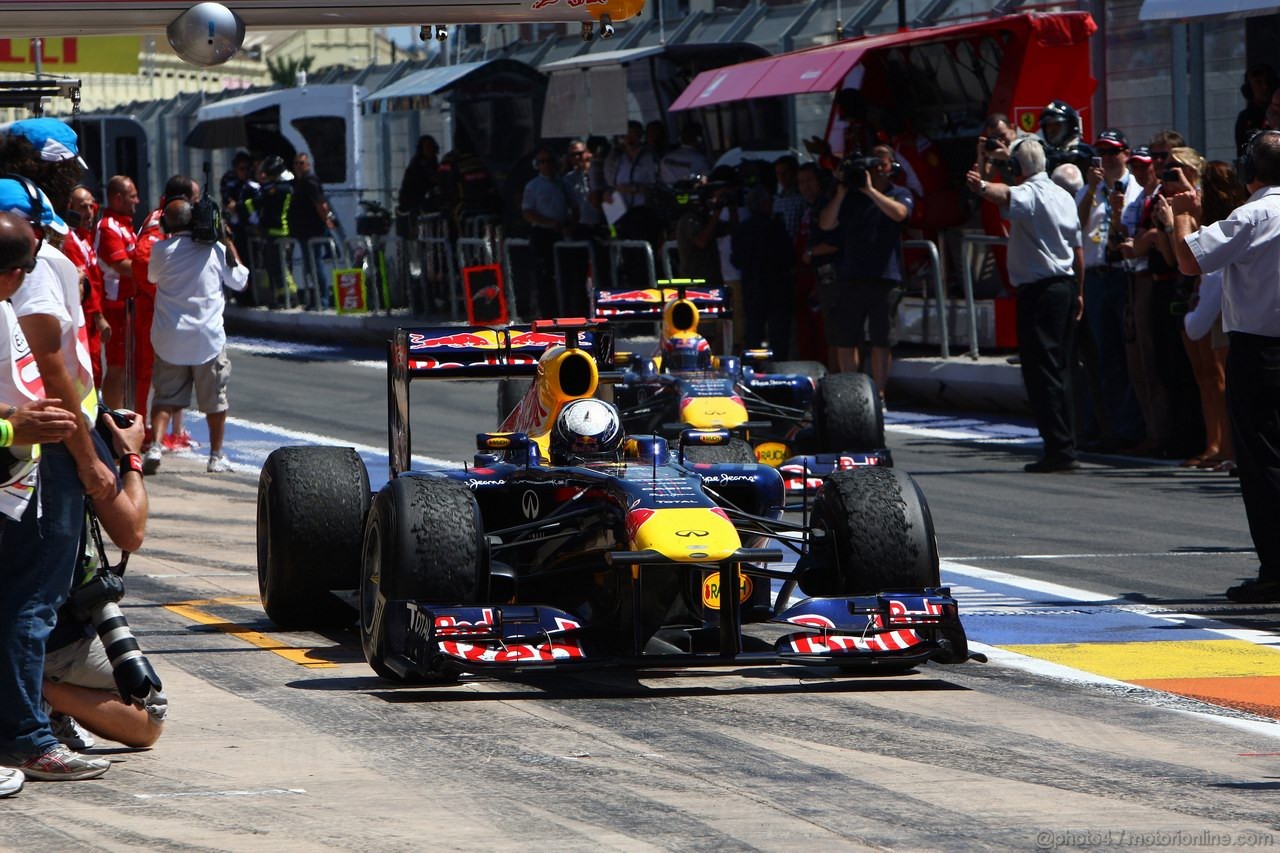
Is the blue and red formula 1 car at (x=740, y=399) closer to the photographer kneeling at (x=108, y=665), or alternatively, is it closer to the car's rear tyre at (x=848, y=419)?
the car's rear tyre at (x=848, y=419)

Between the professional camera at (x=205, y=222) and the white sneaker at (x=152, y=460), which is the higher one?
the professional camera at (x=205, y=222)

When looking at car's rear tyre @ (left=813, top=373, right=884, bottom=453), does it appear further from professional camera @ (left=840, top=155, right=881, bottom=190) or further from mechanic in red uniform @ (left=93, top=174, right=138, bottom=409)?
mechanic in red uniform @ (left=93, top=174, right=138, bottom=409)

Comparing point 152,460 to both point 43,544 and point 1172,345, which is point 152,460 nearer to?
point 1172,345

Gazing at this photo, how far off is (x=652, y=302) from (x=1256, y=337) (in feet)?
19.4

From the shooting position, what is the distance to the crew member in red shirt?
15.3 metres

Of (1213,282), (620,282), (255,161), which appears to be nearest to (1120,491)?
(1213,282)

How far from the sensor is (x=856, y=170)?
17.1 metres

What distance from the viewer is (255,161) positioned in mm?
33781

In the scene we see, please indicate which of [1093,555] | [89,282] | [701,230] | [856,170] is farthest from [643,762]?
[701,230]

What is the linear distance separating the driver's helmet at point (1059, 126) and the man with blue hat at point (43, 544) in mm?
10935

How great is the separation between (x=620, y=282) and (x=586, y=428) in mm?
14537

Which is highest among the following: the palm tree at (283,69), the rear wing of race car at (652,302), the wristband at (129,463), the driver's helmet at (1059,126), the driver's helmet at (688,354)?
the palm tree at (283,69)

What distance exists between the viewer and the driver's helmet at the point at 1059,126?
15820 mm

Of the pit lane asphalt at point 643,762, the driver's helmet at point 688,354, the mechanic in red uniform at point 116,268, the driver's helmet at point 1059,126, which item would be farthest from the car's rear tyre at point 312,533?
the driver's helmet at point 1059,126
